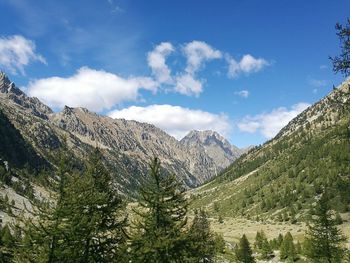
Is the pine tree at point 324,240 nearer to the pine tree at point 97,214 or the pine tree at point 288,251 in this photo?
the pine tree at point 97,214

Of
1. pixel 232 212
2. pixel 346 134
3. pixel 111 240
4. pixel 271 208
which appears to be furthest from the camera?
pixel 232 212

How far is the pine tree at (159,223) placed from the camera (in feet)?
72.4

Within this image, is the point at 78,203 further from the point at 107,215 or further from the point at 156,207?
the point at 156,207

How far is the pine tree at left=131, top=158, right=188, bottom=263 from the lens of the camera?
22062 mm

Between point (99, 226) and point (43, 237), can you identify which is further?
point (99, 226)

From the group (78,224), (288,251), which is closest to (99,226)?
(78,224)

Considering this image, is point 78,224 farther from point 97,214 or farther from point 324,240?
point 324,240

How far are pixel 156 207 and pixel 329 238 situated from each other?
2321cm

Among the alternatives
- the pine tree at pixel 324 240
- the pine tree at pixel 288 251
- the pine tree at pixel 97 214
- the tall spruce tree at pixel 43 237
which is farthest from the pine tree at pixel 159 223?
the pine tree at pixel 288 251

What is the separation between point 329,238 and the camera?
38.7 metres

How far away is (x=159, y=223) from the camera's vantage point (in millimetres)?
23406

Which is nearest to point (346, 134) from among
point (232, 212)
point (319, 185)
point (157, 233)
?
point (157, 233)

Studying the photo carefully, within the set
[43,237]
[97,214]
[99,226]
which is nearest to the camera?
[43,237]

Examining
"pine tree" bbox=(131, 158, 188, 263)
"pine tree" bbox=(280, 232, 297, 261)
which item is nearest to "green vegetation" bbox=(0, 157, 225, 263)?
"pine tree" bbox=(131, 158, 188, 263)
